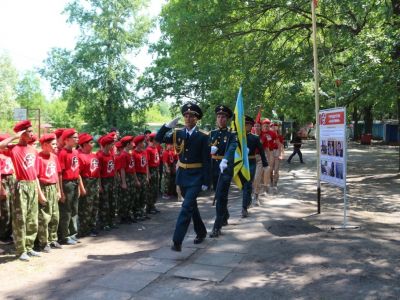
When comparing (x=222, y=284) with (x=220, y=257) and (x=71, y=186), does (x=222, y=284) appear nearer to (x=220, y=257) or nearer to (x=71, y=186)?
(x=220, y=257)

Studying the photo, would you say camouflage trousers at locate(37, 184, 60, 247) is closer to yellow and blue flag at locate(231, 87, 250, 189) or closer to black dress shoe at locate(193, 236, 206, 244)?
black dress shoe at locate(193, 236, 206, 244)

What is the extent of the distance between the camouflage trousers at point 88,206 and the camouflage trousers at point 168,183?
4.73 metres

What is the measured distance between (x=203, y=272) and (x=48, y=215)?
2730mm

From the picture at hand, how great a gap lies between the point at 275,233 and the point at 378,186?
7.38 metres

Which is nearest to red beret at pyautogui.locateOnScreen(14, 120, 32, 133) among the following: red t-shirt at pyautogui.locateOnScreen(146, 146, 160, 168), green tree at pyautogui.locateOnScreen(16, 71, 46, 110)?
red t-shirt at pyautogui.locateOnScreen(146, 146, 160, 168)

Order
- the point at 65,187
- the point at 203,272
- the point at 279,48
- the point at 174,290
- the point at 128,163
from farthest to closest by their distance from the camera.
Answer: the point at 279,48 < the point at 128,163 < the point at 65,187 < the point at 203,272 < the point at 174,290

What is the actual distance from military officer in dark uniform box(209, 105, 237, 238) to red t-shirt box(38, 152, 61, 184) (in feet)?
8.57

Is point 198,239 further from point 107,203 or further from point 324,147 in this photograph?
point 324,147

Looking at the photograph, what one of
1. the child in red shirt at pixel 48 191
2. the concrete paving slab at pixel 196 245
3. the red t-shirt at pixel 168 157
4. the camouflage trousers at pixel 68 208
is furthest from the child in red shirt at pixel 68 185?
the red t-shirt at pixel 168 157

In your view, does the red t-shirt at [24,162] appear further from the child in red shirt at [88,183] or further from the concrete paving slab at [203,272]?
the concrete paving slab at [203,272]

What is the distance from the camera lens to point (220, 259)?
6.04m

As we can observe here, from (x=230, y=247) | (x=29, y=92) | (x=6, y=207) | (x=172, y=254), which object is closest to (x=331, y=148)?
(x=230, y=247)

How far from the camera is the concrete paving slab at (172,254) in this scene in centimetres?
620

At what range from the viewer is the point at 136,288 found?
498cm
